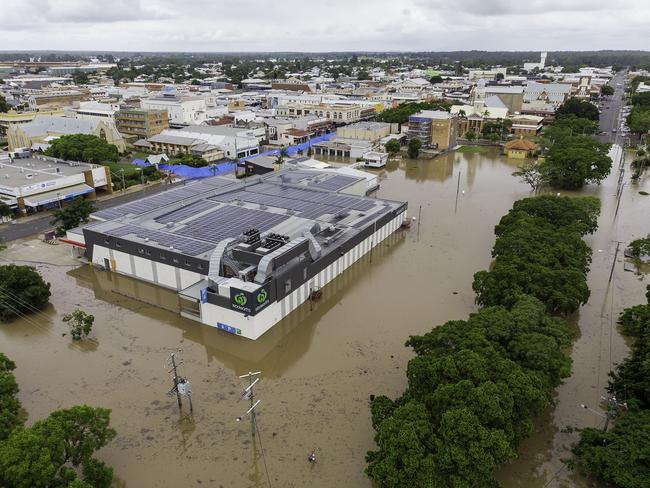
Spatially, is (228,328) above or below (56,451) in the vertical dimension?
below

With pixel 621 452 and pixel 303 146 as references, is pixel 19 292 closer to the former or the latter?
pixel 621 452

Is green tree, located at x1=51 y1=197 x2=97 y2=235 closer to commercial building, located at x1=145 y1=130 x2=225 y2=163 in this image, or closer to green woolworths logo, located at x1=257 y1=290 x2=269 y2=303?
green woolworths logo, located at x1=257 y1=290 x2=269 y2=303

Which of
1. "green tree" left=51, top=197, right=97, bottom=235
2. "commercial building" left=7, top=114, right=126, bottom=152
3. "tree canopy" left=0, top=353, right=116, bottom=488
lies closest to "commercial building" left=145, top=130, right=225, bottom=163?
"commercial building" left=7, top=114, right=126, bottom=152

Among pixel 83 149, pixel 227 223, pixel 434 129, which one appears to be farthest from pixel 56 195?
pixel 434 129

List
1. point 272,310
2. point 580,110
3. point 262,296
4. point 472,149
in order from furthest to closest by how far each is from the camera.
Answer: point 580,110, point 472,149, point 272,310, point 262,296

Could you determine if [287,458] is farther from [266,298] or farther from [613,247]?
[613,247]
